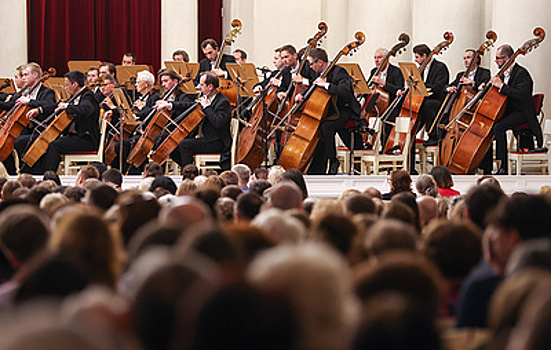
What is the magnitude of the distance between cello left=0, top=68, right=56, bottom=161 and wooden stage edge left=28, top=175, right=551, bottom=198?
98cm

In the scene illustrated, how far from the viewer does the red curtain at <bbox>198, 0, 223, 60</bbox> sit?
41.4 ft

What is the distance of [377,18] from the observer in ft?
38.5

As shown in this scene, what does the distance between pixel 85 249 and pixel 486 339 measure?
0.96 metres

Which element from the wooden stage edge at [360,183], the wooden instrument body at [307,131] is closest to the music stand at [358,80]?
the wooden instrument body at [307,131]

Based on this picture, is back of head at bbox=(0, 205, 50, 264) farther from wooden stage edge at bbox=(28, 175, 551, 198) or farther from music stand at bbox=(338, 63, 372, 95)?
music stand at bbox=(338, 63, 372, 95)

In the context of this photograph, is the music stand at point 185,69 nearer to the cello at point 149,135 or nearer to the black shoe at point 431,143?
the cello at point 149,135

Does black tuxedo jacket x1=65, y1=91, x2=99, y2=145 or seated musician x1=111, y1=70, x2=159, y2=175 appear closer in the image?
black tuxedo jacket x1=65, y1=91, x2=99, y2=145

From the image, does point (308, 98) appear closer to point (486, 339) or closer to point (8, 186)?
point (8, 186)

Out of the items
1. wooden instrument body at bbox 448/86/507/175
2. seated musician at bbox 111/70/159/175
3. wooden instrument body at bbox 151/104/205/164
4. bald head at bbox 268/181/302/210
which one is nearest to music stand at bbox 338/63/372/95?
wooden instrument body at bbox 448/86/507/175

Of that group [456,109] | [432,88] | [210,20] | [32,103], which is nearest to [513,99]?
[456,109]

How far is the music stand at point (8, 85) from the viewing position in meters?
9.47

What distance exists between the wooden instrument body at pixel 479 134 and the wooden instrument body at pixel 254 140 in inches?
67.6

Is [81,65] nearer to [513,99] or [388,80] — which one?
[388,80]

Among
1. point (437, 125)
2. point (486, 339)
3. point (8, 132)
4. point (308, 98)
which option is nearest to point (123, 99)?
point (8, 132)
